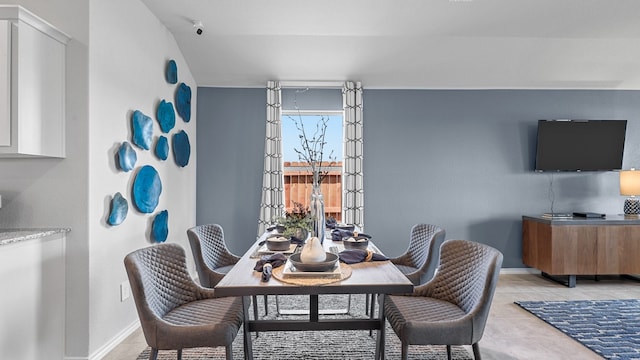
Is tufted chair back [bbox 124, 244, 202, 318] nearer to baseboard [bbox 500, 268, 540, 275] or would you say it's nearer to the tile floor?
the tile floor

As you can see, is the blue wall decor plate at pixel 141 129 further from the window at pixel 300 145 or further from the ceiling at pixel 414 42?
the window at pixel 300 145

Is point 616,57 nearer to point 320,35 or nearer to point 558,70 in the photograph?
point 558,70

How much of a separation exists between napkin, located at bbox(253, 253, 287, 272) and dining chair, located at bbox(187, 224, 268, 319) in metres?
0.73

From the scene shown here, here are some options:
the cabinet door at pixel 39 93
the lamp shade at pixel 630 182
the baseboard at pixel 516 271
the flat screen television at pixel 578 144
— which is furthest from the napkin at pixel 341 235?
the lamp shade at pixel 630 182

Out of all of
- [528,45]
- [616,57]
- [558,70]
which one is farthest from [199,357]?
[616,57]

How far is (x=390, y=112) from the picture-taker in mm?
4383

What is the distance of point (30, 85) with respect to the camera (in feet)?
6.41

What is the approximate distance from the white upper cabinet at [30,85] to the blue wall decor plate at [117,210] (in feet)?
1.49

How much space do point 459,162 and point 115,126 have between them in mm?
3744

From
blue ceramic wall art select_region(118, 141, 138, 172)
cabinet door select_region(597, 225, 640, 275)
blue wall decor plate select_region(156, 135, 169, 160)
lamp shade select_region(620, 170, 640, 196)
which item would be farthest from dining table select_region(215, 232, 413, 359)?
lamp shade select_region(620, 170, 640, 196)

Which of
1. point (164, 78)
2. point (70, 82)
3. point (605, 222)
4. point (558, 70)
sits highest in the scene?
point (558, 70)

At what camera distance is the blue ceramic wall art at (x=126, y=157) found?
2.53 meters

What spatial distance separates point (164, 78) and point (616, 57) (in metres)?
4.89

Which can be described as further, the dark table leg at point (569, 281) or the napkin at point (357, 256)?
the dark table leg at point (569, 281)
